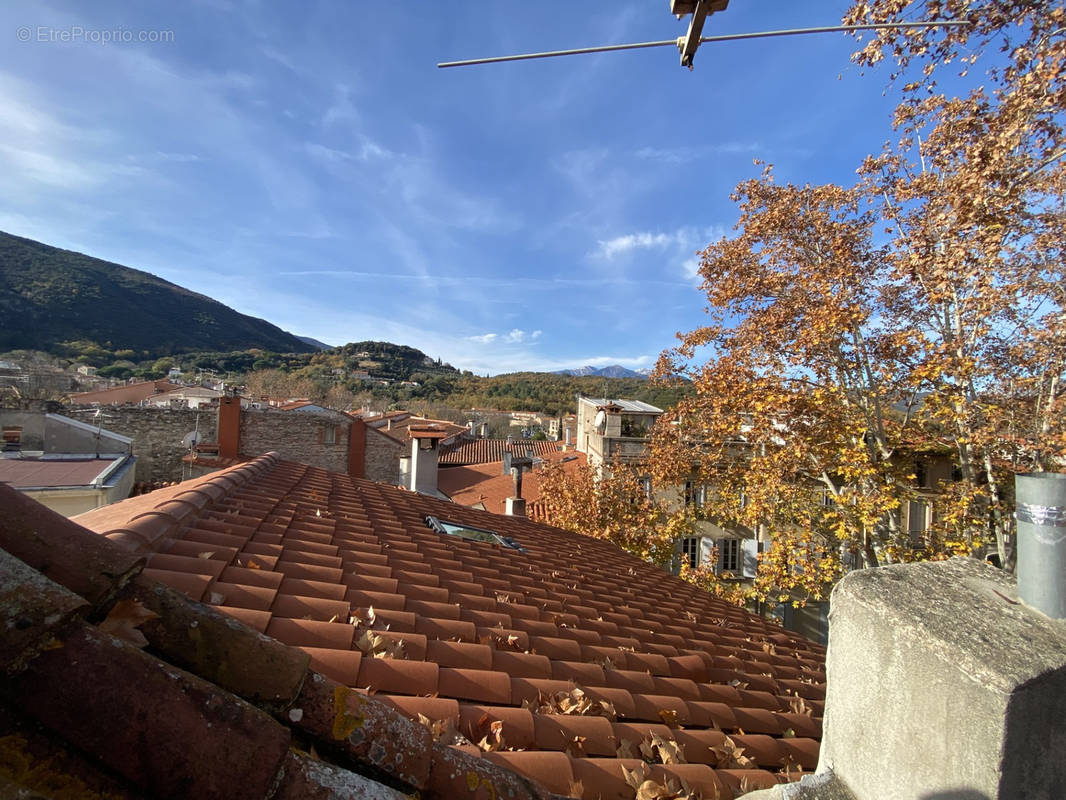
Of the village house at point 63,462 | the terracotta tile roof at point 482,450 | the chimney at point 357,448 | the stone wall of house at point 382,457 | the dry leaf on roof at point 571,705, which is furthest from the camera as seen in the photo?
the terracotta tile roof at point 482,450

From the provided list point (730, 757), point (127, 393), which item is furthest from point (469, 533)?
point (127, 393)

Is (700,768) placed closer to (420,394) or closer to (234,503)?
(234,503)

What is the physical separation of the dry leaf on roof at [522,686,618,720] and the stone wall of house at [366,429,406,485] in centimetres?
1959

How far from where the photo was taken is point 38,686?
80cm

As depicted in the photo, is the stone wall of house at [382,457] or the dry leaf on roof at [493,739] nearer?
the dry leaf on roof at [493,739]

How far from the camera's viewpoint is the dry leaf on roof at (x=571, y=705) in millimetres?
2312

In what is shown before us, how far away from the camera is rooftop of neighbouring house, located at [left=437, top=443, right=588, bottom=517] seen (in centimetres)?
1972

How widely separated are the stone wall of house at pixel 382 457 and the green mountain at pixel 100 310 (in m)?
70.9

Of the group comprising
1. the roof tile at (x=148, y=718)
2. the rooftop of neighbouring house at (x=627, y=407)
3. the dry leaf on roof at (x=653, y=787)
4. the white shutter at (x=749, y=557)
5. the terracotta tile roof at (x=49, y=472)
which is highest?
the rooftop of neighbouring house at (x=627, y=407)

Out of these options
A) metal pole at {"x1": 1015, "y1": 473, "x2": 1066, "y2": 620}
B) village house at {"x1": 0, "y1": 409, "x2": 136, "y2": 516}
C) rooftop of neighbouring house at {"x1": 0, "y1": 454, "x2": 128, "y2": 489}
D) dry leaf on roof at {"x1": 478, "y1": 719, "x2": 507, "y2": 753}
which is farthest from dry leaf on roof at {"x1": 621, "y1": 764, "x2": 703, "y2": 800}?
rooftop of neighbouring house at {"x1": 0, "y1": 454, "x2": 128, "y2": 489}

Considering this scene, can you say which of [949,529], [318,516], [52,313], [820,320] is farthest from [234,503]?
[52,313]

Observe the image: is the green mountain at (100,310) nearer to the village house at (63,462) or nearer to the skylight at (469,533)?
the village house at (63,462)

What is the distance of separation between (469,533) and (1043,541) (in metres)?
5.21

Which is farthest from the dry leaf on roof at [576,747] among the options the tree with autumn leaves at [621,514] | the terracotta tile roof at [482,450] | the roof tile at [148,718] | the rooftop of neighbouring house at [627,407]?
the terracotta tile roof at [482,450]
